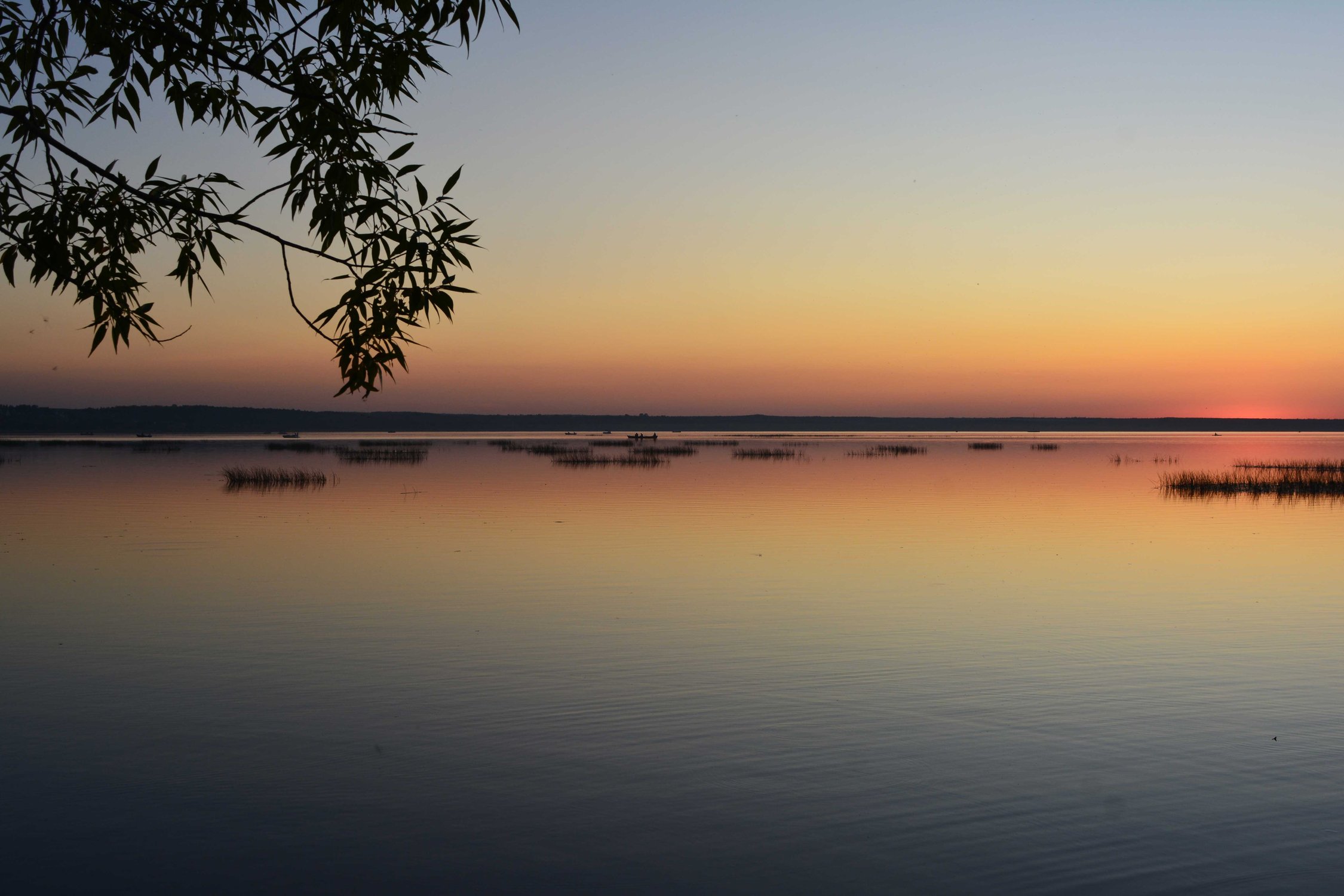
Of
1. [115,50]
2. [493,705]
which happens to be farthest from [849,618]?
[115,50]

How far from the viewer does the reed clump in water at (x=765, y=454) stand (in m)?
75.1

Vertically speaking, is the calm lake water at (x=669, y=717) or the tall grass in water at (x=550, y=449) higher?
the calm lake water at (x=669, y=717)

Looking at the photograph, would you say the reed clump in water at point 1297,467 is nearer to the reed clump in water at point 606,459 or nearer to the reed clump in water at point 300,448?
the reed clump in water at point 606,459

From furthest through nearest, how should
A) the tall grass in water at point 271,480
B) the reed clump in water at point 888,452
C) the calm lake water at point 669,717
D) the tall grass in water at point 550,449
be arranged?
1. the tall grass in water at point 550,449
2. the reed clump in water at point 888,452
3. the tall grass in water at point 271,480
4. the calm lake water at point 669,717

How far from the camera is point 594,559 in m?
22.5

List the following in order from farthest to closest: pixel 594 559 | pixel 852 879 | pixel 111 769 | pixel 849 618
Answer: pixel 594 559
pixel 849 618
pixel 111 769
pixel 852 879

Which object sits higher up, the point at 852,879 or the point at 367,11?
the point at 367,11

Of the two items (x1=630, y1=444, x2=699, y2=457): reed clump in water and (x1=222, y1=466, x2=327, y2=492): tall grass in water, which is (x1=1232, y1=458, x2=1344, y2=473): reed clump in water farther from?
(x1=222, y1=466, x2=327, y2=492): tall grass in water

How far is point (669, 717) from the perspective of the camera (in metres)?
10.6

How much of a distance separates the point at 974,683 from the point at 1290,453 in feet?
288

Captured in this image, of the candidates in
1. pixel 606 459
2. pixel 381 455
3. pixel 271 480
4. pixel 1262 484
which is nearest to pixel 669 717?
pixel 271 480

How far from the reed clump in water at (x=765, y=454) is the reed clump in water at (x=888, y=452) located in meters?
4.75

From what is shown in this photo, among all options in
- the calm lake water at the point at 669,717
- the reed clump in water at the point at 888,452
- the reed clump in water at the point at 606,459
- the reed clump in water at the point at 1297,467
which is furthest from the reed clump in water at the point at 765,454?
the calm lake water at the point at 669,717

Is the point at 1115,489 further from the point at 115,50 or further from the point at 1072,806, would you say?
the point at 115,50
